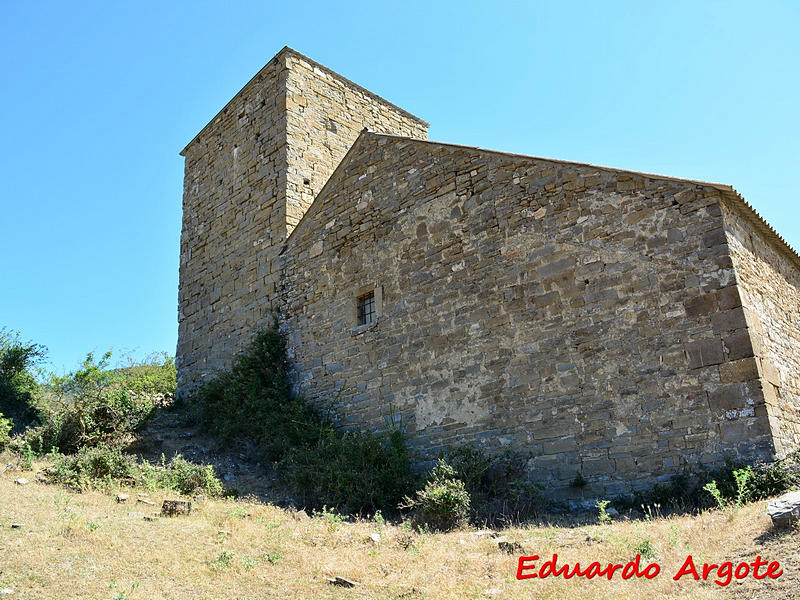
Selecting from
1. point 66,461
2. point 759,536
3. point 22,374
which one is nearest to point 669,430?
point 759,536

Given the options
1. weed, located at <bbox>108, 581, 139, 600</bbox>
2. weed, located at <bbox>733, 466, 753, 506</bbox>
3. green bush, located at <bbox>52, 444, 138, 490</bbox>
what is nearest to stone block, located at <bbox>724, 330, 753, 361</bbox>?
weed, located at <bbox>733, 466, 753, 506</bbox>

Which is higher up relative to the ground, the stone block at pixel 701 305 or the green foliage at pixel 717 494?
the stone block at pixel 701 305

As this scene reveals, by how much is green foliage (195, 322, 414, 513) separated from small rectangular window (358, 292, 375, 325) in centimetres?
178

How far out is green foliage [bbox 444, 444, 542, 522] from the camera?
327 inches

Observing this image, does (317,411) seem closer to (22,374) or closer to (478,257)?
(478,257)

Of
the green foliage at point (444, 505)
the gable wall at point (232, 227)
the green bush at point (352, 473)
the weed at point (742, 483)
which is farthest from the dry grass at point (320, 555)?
the gable wall at point (232, 227)

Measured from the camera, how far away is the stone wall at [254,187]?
13922mm

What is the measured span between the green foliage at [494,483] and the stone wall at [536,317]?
0.83ft

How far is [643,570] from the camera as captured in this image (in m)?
5.49

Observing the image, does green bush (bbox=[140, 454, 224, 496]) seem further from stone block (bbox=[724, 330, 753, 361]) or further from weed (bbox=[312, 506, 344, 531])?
stone block (bbox=[724, 330, 753, 361])

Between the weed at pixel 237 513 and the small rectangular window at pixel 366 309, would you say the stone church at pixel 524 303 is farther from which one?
the weed at pixel 237 513

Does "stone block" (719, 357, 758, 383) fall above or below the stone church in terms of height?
below

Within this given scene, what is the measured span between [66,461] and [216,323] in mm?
5442

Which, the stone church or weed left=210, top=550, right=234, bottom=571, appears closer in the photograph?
weed left=210, top=550, right=234, bottom=571
